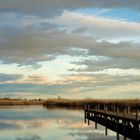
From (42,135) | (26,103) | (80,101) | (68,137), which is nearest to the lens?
(68,137)

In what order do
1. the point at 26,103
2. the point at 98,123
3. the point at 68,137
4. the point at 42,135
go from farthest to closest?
the point at 26,103, the point at 98,123, the point at 42,135, the point at 68,137

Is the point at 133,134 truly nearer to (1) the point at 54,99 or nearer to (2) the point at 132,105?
(2) the point at 132,105

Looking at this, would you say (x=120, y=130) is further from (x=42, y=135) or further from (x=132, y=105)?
(x=132, y=105)

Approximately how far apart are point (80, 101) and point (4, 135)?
6104 cm

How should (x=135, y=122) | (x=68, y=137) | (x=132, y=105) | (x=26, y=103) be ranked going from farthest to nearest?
(x=26, y=103) → (x=132, y=105) → (x=68, y=137) → (x=135, y=122)

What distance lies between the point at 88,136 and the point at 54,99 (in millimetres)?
86344

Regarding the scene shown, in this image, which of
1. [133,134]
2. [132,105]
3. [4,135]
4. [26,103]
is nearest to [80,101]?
[132,105]

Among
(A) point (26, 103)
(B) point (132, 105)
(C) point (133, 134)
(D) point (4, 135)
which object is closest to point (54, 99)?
(A) point (26, 103)

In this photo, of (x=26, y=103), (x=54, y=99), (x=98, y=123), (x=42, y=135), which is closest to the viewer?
(x=42, y=135)

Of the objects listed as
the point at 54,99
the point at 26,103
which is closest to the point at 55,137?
the point at 54,99

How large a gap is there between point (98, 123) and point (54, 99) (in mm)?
73457

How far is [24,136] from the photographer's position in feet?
115

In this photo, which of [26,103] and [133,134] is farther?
[26,103]

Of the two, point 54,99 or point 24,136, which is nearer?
point 24,136
